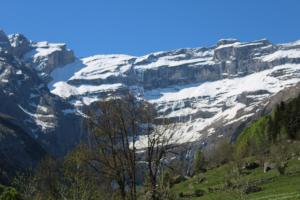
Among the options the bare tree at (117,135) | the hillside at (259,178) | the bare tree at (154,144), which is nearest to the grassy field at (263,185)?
the hillside at (259,178)

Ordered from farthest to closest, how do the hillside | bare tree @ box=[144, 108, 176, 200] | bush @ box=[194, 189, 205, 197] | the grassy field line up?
bush @ box=[194, 189, 205, 197]
the grassy field
the hillside
bare tree @ box=[144, 108, 176, 200]

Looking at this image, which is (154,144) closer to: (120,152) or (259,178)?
(120,152)

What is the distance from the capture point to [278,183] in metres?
64.0

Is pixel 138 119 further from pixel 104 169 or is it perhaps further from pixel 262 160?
pixel 262 160

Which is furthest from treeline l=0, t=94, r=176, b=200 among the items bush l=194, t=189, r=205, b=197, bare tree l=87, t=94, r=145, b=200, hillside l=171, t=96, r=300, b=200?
bush l=194, t=189, r=205, b=197

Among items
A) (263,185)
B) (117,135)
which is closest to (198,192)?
(263,185)

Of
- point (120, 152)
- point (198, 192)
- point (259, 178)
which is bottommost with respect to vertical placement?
point (198, 192)

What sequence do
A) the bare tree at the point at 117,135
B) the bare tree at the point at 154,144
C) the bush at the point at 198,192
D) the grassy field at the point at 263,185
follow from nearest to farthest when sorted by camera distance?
1. the bare tree at the point at 117,135
2. the bare tree at the point at 154,144
3. the grassy field at the point at 263,185
4. the bush at the point at 198,192

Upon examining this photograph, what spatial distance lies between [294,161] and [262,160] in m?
9.29

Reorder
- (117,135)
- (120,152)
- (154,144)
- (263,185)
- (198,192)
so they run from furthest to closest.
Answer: (198,192)
(263,185)
(154,144)
(117,135)
(120,152)

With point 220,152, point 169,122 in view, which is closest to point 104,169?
point 169,122

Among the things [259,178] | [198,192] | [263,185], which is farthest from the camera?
[198,192]

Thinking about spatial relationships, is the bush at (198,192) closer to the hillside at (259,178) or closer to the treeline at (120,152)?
the hillside at (259,178)

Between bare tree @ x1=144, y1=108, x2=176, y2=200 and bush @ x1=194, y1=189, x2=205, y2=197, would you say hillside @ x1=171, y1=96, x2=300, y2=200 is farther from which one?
bare tree @ x1=144, y1=108, x2=176, y2=200
